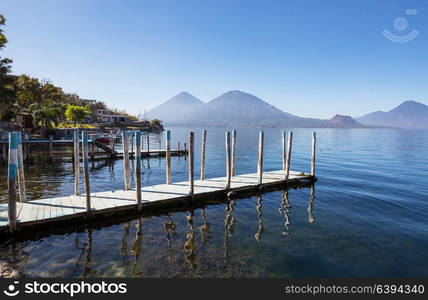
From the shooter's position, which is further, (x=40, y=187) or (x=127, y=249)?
(x=40, y=187)

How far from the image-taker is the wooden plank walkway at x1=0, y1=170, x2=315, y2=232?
34.2ft

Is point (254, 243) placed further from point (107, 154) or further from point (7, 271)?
point (107, 154)

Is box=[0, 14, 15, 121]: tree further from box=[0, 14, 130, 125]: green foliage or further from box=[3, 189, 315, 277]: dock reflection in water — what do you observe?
box=[3, 189, 315, 277]: dock reflection in water

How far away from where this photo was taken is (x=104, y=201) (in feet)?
40.8

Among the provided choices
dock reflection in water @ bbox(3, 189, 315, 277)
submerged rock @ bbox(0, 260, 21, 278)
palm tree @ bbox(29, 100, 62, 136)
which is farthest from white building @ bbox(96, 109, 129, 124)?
submerged rock @ bbox(0, 260, 21, 278)

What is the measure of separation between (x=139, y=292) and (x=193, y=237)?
4.02 meters

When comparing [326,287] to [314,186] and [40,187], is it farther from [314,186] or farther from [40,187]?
[40,187]

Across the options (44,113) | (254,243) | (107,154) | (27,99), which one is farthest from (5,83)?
(254,243)

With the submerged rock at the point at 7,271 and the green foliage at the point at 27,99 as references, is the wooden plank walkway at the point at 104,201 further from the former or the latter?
the green foliage at the point at 27,99

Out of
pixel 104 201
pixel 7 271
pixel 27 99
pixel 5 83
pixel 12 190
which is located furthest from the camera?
pixel 27 99

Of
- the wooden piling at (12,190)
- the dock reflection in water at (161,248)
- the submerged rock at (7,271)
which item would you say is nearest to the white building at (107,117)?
the wooden piling at (12,190)

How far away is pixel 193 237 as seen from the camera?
10.8 m

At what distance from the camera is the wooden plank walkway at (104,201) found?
10.4 m

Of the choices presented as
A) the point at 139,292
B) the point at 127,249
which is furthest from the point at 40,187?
the point at 139,292
